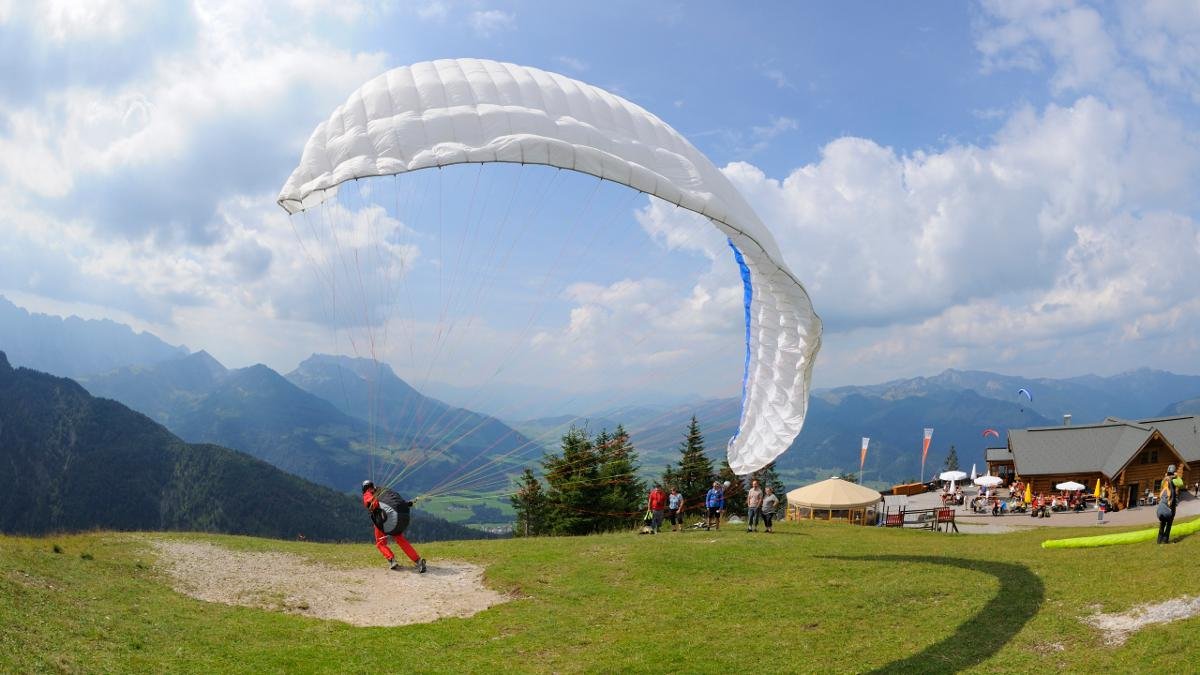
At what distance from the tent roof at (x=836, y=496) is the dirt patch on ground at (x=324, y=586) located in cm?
1701

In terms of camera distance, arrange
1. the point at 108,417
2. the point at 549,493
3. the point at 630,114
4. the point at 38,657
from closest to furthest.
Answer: the point at 38,657 → the point at 630,114 → the point at 549,493 → the point at 108,417

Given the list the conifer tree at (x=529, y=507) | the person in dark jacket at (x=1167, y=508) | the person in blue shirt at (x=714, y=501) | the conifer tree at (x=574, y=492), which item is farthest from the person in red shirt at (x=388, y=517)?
the conifer tree at (x=529, y=507)

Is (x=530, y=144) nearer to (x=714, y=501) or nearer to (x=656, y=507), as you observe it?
(x=656, y=507)

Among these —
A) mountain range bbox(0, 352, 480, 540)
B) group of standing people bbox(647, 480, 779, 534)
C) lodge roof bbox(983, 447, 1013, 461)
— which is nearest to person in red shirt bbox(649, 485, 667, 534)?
group of standing people bbox(647, 480, 779, 534)

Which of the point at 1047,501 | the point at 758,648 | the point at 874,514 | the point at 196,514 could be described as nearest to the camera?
the point at 758,648

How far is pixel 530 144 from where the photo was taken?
10.8 m

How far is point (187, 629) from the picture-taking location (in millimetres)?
10594

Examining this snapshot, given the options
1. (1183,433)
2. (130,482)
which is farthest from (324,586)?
(130,482)

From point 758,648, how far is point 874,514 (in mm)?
21865

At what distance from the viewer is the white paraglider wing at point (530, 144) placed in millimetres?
10938

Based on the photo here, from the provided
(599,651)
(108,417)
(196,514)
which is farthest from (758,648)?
(108,417)

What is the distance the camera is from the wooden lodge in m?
38.7

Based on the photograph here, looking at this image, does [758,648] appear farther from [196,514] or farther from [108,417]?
[108,417]

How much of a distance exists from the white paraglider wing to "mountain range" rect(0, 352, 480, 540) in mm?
120093
